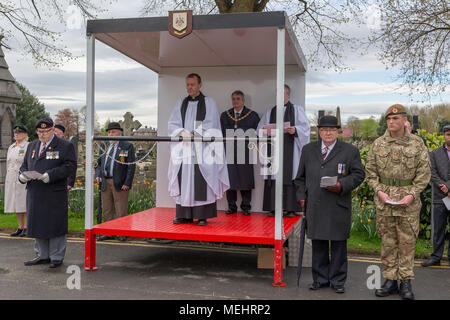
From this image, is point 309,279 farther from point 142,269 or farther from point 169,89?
point 169,89

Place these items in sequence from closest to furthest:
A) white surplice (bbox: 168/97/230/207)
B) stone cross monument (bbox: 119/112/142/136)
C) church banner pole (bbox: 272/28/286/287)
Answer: church banner pole (bbox: 272/28/286/287) < white surplice (bbox: 168/97/230/207) < stone cross monument (bbox: 119/112/142/136)

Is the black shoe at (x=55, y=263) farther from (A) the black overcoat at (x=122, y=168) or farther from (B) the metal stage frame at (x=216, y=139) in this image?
(A) the black overcoat at (x=122, y=168)

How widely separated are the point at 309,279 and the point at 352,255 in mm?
1865

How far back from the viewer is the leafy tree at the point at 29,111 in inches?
1405

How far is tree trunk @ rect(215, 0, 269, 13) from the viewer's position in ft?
36.8

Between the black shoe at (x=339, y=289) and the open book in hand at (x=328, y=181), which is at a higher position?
the open book in hand at (x=328, y=181)

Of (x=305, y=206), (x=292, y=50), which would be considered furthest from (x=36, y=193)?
(x=292, y=50)

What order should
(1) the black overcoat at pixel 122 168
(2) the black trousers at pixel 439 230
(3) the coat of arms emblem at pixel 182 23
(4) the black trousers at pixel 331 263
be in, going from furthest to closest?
(1) the black overcoat at pixel 122 168 < (2) the black trousers at pixel 439 230 < (3) the coat of arms emblem at pixel 182 23 < (4) the black trousers at pixel 331 263

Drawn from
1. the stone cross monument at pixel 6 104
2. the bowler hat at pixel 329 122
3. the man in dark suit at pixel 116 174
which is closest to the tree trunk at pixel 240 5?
the man in dark suit at pixel 116 174

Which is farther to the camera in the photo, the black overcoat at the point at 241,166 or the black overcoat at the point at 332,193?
the black overcoat at the point at 241,166

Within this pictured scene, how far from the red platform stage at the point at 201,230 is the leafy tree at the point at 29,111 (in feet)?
104

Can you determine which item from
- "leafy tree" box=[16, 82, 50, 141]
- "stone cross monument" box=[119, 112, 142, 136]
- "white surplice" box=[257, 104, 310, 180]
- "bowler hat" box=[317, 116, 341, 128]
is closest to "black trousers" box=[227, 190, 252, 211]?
"white surplice" box=[257, 104, 310, 180]

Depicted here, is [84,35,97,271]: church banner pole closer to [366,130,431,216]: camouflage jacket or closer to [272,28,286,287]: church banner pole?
[272,28,286,287]: church banner pole

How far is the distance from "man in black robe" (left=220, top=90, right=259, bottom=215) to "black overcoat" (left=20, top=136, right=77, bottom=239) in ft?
8.96
